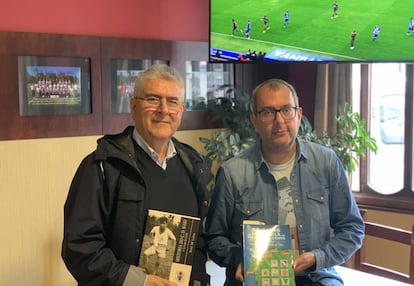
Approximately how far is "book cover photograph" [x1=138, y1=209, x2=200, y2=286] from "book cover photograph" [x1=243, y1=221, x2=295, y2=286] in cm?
20

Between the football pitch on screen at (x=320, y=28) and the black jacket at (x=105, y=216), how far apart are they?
159 centimetres

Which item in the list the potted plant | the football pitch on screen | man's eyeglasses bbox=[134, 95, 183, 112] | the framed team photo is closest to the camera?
man's eyeglasses bbox=[134, 95, 183, 112]

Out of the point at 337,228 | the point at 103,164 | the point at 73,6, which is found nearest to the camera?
the point at 103,164

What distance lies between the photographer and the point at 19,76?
293 cm

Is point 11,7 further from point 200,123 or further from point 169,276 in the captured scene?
point 169,276

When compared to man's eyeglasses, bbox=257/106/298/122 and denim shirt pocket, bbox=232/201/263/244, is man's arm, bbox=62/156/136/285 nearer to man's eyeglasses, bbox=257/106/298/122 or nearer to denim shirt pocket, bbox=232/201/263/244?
denim shirt pocket, bbox=232/201/263/244

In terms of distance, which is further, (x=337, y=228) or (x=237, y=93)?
(x=237, y=93)

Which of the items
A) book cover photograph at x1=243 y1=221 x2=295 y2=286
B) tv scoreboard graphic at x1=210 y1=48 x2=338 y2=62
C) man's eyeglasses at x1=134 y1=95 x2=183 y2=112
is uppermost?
tv scoreboard graphic at x1=210 y1=48 x2=338 y2=62

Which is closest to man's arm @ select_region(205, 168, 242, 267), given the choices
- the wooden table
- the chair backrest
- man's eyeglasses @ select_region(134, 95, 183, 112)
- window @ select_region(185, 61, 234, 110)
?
man's eyeglasses @ select_region(134, 95, 183, 112)

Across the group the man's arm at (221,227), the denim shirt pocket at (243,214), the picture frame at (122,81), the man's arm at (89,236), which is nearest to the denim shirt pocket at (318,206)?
the denim shirt pocket at (243,214)

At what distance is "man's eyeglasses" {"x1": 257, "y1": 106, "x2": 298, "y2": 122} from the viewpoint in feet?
6.75

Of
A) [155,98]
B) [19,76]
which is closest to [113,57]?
[19,76]

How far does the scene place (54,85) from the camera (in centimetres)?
309

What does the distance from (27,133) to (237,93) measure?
4.58 feet
